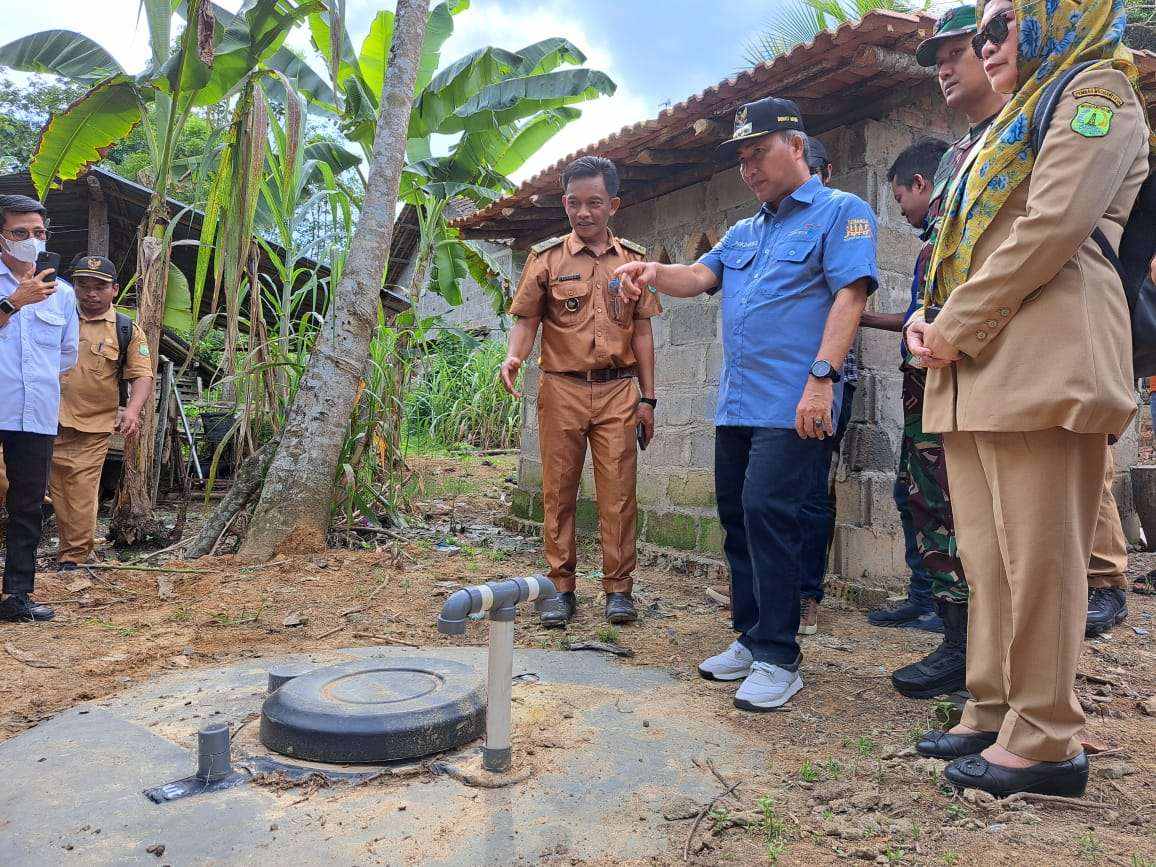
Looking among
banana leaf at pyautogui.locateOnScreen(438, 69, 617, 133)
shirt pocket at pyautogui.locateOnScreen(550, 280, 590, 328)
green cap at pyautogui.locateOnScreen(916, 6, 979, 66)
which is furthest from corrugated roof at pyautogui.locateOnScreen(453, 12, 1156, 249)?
banana leaf at pyautogui.locateOnScreen(438, 69, 617, 133)

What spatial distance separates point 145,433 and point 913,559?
15.7ft

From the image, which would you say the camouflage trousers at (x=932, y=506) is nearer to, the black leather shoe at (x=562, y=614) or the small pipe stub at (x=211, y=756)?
the black leather shoe at (x=562, y=614)

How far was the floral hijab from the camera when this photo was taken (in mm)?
1927

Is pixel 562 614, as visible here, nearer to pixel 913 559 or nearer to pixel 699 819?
pixel 913 559

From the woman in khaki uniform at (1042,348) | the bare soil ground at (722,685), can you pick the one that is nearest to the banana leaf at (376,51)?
the bare soil ground at (722,685)

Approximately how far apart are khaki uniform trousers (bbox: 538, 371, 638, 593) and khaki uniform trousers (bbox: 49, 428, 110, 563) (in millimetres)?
3037

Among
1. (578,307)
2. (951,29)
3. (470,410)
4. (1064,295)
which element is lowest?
(470,410)

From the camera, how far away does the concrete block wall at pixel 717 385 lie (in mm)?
4258

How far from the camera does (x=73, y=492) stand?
16.6 feet

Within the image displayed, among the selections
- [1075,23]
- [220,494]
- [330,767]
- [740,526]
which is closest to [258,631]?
[330,767]

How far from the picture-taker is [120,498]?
5.59 metres

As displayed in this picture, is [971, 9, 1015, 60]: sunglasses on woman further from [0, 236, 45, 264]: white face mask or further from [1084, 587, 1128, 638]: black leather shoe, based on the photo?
[0, 236, 45, 264]: white face mask

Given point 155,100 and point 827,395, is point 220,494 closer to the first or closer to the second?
point 155,100

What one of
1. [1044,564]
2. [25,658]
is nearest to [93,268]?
[25,658]
